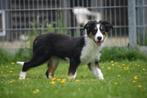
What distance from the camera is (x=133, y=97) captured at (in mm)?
8328

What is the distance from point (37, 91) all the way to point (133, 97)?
147cm

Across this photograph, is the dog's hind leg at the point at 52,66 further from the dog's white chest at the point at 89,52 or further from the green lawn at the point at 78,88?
the dog's white chest at the point at 89,52

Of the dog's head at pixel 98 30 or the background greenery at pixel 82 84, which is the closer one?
the background greenery at pixel 82 84

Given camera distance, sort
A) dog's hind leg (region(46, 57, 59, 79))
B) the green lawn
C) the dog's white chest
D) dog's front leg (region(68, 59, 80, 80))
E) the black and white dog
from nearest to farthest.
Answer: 1. the green lawn
2. dog's front leg (region(68, 59, 80, 80))
3. the black and white dog
4. the dog's white chest
5. dog's hind leg (region(46, 57, 59, 79))

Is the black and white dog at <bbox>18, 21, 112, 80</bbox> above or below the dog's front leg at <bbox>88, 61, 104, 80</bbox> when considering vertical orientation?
above

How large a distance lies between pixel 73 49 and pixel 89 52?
1.06 feet

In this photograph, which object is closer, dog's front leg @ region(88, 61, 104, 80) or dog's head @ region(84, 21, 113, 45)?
dog's head @ region(84, 21, 113, 45)

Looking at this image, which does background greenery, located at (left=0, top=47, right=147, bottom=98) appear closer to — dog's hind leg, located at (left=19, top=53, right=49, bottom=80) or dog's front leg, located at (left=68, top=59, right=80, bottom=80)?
dog's front leg, located at (left=68, top=59, right=80, bottom=80)

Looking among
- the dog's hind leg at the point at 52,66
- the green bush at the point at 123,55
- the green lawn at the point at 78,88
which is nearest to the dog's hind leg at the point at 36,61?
the dog's hind leg at the point at 52,66

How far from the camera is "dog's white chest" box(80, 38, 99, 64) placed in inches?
449

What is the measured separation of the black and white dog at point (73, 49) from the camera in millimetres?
11227

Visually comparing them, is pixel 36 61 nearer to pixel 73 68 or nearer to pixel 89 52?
pixel 73 68

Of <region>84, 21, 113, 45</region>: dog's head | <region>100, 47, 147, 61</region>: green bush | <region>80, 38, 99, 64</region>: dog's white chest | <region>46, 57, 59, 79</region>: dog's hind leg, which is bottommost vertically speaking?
<region>100, 47, 147, 61</region>: green bush

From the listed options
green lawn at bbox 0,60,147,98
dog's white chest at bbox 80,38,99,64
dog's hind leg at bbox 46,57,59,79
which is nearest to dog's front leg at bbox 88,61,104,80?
dog's white chest at bbox 80,38,99,64
